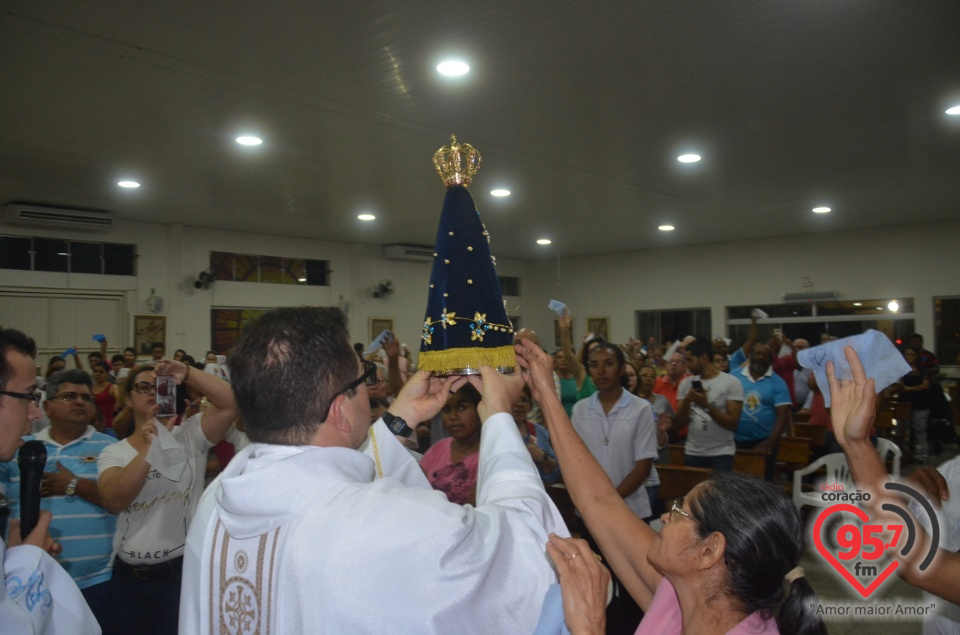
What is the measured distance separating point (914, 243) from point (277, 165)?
38.5 ft

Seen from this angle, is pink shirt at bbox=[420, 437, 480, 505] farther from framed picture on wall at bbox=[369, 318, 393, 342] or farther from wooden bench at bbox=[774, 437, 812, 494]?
framed picture on wall at bbox=[369, 318, 393, 342]

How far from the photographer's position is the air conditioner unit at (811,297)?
14109mm

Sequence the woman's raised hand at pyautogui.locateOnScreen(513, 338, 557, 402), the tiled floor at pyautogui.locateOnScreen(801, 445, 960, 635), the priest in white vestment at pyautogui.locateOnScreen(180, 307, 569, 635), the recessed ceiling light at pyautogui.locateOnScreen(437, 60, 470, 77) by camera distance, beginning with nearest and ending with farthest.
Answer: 1. the priest in white vestment at pyautogui.locateOnScreen(180, 307, 569, 635)
2. the woman's raised hand at pyautogui.locateOnScreen(513, 338, 557, 402)
3. the tiled floor at pyautogui.locateOnScreen(801, 445, 960, 635)
4. the recessed ceiling light at pyautogui.locateOnScreen(437, 60, 470, 77)

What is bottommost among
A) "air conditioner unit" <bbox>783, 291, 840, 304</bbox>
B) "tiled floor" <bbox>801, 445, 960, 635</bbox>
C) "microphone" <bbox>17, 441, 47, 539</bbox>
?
"tiled floor" <bbox>801, 445, 960, 635</bbox>

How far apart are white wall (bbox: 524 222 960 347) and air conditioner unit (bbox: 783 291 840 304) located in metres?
0.11

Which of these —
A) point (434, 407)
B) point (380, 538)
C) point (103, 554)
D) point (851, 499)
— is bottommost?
point (103, 554)

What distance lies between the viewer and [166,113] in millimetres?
6504

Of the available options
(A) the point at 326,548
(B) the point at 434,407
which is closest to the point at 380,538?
(A) the point at 326,548

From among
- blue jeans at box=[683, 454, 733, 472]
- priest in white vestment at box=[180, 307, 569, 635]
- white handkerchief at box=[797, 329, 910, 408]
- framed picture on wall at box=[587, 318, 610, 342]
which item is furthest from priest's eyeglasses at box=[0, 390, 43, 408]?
framed picture on wall at box=[587, 318, 610, 342]

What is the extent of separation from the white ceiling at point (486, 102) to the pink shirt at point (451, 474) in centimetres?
284

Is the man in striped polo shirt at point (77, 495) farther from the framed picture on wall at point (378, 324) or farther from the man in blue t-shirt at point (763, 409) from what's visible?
the framed picture on wall at point (378, 324)

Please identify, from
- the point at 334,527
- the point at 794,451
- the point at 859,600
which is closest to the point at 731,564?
the point at 334,527

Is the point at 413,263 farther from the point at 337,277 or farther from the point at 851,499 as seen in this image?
the point at 851,499

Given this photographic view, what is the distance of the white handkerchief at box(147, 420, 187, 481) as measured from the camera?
121 inches
